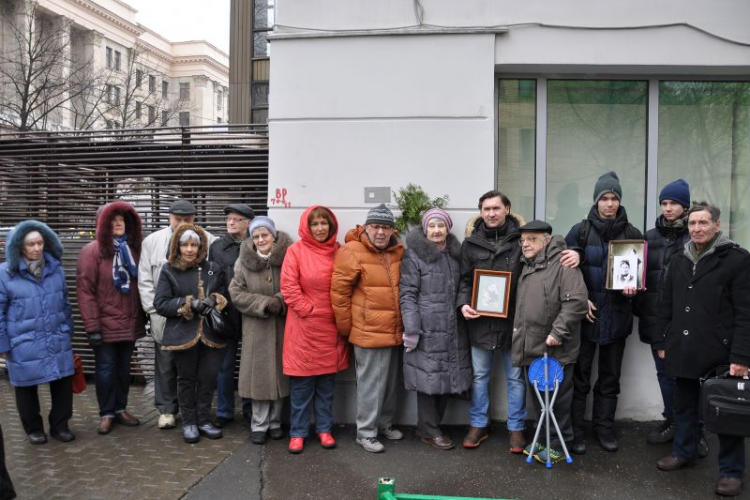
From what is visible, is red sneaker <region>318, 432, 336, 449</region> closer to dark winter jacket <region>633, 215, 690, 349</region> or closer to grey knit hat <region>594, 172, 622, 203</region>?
dark winter jacket <region>633, 215, 690, 349</region>

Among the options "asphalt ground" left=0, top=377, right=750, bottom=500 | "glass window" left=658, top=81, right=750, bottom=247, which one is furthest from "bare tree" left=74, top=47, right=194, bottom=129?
"glass window" left=658, top=81, right=750, bottom=247

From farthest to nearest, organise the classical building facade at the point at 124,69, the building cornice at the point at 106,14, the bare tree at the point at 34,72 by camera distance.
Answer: the building cornice at the point at 106,14
the classical building facade at the point at 124,69
the bare tree at the point at 34,72

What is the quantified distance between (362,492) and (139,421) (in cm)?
266

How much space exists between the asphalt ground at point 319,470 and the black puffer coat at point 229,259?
3.33 feet

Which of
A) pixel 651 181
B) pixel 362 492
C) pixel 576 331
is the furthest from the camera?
pixel 651 181

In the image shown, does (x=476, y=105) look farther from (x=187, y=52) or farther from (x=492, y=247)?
(x=187, y=52)

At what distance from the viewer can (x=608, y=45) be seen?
546 cm

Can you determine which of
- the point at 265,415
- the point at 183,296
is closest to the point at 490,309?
the point at 265,415

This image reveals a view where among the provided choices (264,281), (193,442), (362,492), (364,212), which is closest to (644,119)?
(364,212)

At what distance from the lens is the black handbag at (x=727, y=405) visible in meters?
3.87

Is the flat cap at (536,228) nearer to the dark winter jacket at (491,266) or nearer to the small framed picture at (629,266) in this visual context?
the dark winter jacket at (491,266)

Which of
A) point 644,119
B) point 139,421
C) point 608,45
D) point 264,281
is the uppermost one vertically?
point 608,45

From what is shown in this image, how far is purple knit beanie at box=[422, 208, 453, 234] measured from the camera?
4.93m

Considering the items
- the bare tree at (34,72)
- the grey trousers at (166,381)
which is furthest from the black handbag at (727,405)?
the bare tree at (34,72)
